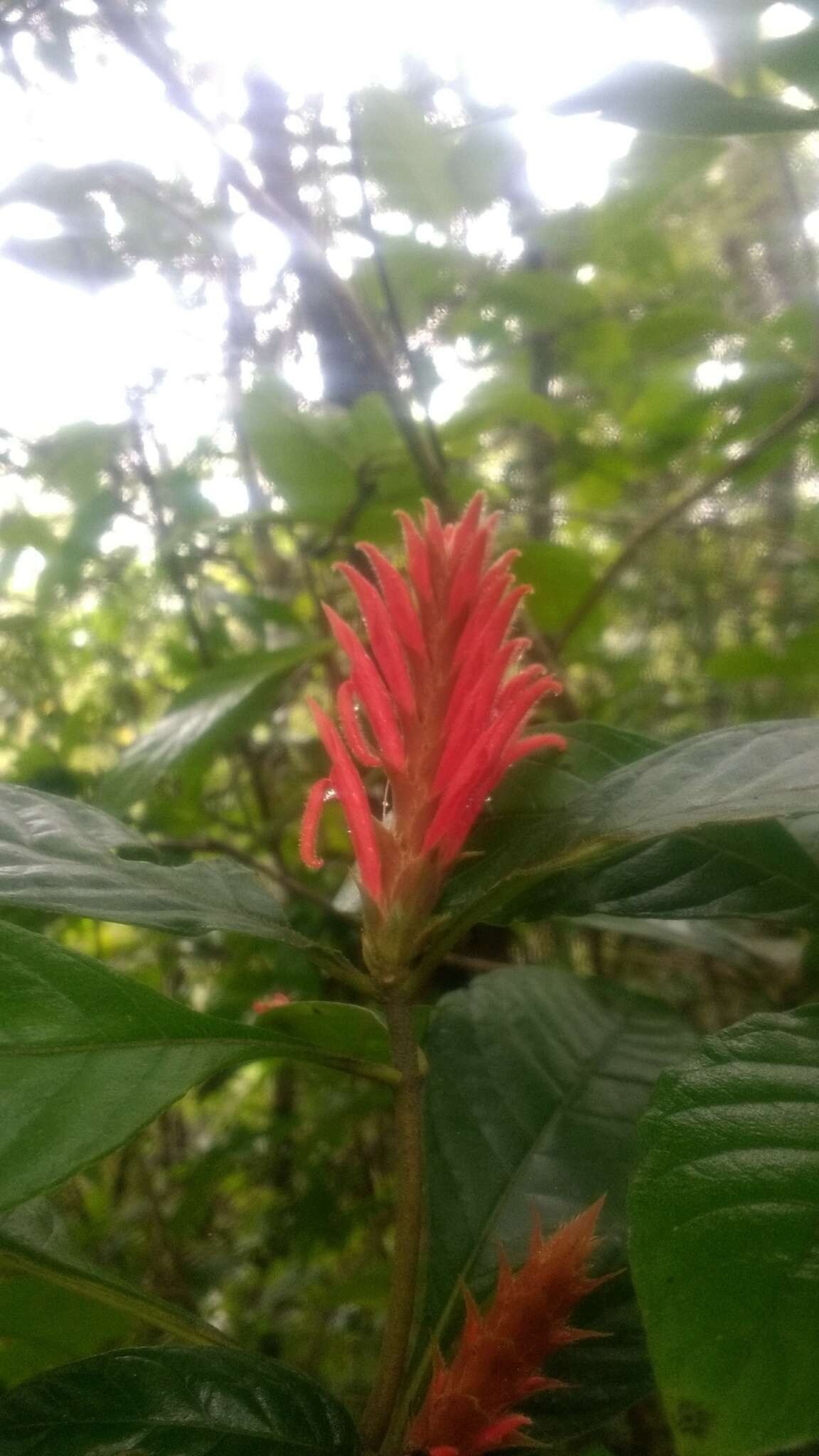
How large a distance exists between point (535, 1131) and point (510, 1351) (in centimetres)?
14

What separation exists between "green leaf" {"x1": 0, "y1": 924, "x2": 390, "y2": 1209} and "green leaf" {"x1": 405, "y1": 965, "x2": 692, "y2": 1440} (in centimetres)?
15

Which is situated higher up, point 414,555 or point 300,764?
point 414,555

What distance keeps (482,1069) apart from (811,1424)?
0.78 feet

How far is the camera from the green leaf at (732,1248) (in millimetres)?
250

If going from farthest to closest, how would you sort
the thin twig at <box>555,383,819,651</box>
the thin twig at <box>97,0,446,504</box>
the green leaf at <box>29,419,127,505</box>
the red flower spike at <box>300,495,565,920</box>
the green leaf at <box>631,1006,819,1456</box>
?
the green leaf at <box>29,419,127,505</box>
the thin twig at <box>555,383,819,651</box>
the thin twig at <box>97,0,446,504</box>
the red flower spike at <box>300,495,565,920</box>
the green leaf at <box>631,1006,819,1456</box>

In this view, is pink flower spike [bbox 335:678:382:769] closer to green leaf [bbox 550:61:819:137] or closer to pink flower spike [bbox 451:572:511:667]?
pink flower spike [bbox 451:572:511:667]

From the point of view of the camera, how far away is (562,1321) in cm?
32

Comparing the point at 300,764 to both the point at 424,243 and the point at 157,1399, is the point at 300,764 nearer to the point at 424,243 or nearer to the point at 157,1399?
the point at 424,243

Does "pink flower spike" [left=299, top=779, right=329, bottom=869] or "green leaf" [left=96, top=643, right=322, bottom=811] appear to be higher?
"green leaf" [left=96, top=643, right=322, bottom=811]

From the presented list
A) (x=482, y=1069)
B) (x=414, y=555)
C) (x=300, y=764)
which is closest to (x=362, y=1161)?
(x=300, y=764)

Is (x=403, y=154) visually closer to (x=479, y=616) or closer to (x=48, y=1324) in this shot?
(x=479, y=616)

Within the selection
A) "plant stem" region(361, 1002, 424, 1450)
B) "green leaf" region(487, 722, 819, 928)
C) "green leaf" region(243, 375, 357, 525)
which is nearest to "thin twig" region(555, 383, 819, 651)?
"green leaf" region(243, 375, 357, 525)

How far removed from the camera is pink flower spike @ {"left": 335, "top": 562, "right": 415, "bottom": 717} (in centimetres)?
36

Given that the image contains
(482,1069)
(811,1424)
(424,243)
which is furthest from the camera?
(424,243)
